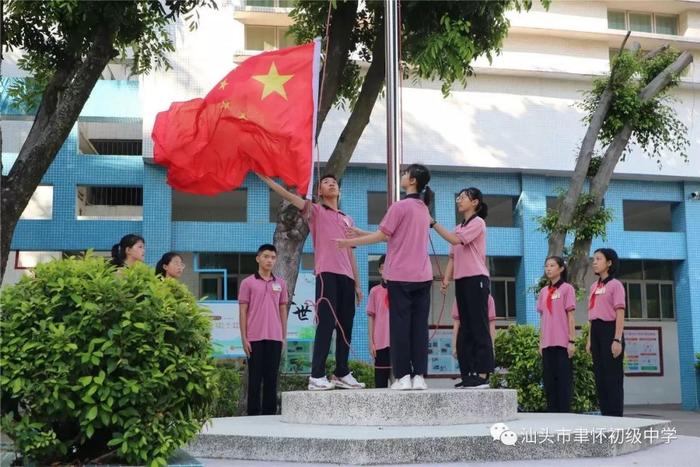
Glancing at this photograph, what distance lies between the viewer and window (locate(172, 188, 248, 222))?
55.6 ft

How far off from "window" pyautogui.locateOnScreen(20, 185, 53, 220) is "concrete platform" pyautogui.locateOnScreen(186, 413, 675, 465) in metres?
10.1

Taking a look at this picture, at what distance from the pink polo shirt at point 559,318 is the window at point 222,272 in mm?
7979

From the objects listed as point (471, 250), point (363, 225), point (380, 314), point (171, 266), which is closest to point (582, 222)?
point (380, 314)

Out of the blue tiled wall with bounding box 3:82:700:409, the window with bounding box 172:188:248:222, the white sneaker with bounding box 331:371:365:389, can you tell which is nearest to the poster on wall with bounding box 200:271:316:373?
the blue tiled wall with bounding box 3:82:700:409

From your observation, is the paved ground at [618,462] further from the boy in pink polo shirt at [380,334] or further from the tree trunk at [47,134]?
the tree trunk at [47,134]

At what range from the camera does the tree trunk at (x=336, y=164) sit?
32.7 feet

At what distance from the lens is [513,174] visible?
1705 centimetres

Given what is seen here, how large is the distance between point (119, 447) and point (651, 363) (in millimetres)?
16904

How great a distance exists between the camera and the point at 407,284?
6051 millimetres

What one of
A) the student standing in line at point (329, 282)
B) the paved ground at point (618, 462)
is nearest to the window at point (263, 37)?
the student standing in line at point (329, 282)

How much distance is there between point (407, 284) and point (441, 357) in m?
10.9

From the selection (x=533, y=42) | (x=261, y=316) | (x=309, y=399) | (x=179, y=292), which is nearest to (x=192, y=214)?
(x=533, y=42)

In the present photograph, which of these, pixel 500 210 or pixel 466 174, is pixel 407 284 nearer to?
pixel 466 174

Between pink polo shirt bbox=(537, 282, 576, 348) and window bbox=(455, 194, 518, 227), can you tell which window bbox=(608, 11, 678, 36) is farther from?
pink polo shirt bbox=(537, 282, 576, 348)
